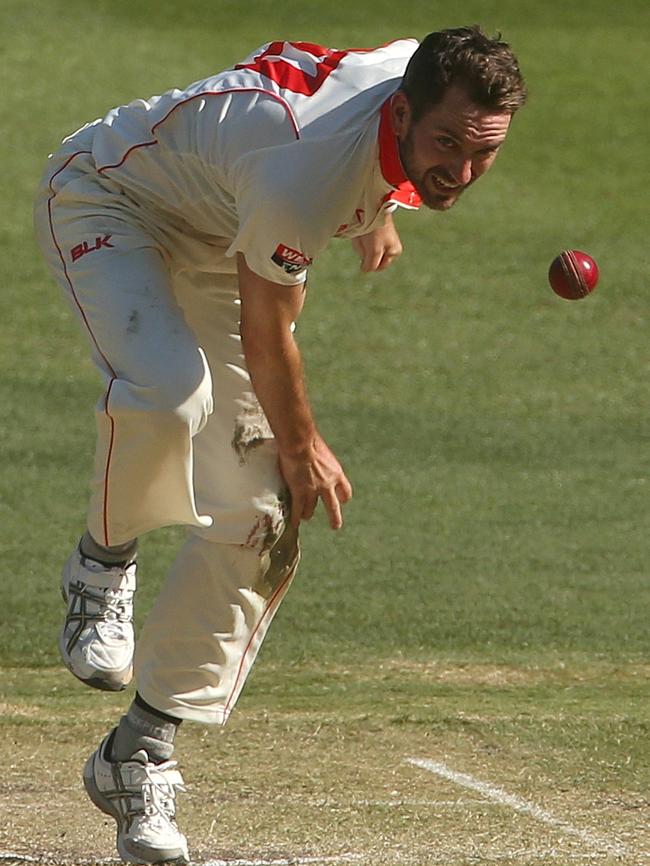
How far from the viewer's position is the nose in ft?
14.8

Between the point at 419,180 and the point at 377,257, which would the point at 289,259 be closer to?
the point at 419,180

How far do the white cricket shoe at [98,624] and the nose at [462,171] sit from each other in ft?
4.86

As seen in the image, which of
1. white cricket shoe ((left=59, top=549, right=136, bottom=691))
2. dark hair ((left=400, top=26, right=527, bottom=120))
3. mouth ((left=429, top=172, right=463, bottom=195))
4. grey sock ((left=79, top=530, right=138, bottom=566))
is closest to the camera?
dark hair ((left=400, top=26, right=527, bottom=120))

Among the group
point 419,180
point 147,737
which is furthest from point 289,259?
point 147,737

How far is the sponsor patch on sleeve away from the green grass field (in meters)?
1.56

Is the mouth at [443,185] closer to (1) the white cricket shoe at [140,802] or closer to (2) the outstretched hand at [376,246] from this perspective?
(2) the outstretched hand at [376,246]

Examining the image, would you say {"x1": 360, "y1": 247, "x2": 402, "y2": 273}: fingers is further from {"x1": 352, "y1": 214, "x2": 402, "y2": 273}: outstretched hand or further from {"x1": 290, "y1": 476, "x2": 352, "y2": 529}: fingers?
{"x1": 290, "y1": 476, "x2": 352, "y2": 529}: fingers

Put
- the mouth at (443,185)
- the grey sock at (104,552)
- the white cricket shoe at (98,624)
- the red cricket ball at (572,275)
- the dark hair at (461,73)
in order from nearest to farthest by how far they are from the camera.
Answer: the dark hair at (461,73) → the mouth at (443,185) → the white cricket shoe at (98,624) → the grey sock at (104,552) → the red cricket ball at (572,275)

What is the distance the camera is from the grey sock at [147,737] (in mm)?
4938

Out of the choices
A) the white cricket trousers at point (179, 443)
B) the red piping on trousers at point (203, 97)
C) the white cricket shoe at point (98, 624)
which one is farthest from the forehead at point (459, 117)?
the white cricket shoe at point (98, 624)

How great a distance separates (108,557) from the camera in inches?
199

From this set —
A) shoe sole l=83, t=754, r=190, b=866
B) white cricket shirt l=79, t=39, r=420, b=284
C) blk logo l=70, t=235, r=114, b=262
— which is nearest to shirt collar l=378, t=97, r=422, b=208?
white cricket shirt l=79, t=39, r=420, b=284

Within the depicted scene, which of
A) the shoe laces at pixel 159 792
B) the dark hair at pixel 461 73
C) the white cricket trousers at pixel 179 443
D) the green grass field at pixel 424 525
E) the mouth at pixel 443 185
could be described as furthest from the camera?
the green grass field at pixel 424 525

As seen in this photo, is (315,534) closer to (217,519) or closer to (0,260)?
(217,519)
